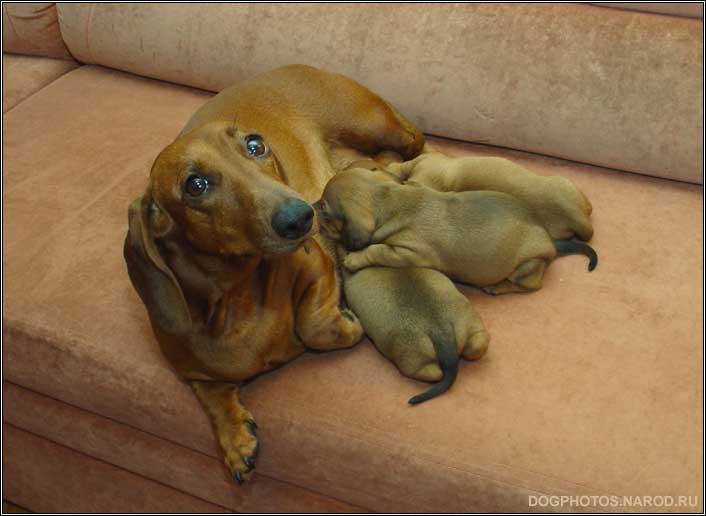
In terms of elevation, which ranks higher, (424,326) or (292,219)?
(292,219)

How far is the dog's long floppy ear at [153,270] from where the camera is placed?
58.3 inches

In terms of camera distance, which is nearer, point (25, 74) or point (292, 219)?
point (292, 219)

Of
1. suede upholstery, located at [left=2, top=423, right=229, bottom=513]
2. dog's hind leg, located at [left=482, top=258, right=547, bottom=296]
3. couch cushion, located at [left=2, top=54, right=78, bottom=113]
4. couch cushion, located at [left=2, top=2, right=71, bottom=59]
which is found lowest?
suede upholstery, located at [left=2, top=423, right=229, bottom=513]

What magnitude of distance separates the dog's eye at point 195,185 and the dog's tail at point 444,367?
502mm

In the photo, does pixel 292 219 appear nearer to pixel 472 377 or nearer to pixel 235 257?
pixel 235 257

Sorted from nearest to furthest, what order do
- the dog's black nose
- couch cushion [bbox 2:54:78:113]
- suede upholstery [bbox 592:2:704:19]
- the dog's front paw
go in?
the dog's black nose, the dog's front paw, suede upholstery [bbox 592:2:704:19], couch cushion [bbox 2:54:78:113]

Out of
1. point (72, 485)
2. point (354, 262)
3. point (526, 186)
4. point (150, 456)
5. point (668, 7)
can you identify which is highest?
point (668, 7)

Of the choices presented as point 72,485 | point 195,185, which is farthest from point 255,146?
point 72,485

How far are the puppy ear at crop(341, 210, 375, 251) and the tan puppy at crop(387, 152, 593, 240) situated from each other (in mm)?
183

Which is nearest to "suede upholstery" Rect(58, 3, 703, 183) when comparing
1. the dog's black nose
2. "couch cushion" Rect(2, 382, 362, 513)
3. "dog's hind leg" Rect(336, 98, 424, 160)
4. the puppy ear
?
"dog's hind leg" Rect(336, 98, 424, 160)

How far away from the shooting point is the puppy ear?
1826 millimetres

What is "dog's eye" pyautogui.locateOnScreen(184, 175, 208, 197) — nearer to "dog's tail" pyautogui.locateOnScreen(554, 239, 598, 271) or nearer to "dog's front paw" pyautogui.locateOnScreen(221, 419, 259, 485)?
"dog's front paw" pyautogui.locateOnScreen(221, 419, 259, 485)

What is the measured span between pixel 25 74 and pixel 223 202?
169 cm

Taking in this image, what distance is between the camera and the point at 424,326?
1.60 m
